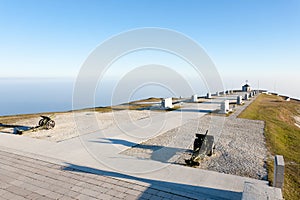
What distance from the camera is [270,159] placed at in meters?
6.94

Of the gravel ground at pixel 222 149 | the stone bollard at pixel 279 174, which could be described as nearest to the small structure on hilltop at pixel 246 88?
the gravel ground at pixel 222 149

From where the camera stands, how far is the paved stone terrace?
4.54 m

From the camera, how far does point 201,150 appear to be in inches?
264

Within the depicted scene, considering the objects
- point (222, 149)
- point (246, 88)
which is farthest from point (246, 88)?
point (222, 149)

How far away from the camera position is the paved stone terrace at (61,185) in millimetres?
4539

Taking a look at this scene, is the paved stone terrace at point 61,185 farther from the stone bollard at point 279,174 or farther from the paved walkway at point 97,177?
the stone bollard at point 279,174

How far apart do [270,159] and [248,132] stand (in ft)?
12.6

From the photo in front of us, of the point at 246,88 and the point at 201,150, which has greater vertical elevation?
the point at 246,88

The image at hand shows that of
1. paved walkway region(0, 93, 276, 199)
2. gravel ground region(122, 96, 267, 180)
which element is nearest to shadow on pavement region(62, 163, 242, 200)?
paved walkway region(0, 93, 276, 199)

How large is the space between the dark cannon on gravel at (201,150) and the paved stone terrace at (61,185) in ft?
6.33

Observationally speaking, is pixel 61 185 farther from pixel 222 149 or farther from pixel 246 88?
pixel 246 88

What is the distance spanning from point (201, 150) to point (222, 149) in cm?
168

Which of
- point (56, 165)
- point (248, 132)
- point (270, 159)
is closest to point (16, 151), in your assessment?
point (56, 165)

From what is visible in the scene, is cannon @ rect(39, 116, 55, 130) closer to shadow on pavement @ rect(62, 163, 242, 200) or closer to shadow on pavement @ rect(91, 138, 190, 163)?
shadow on pavement @ rect(91, 138, 190, 163)
